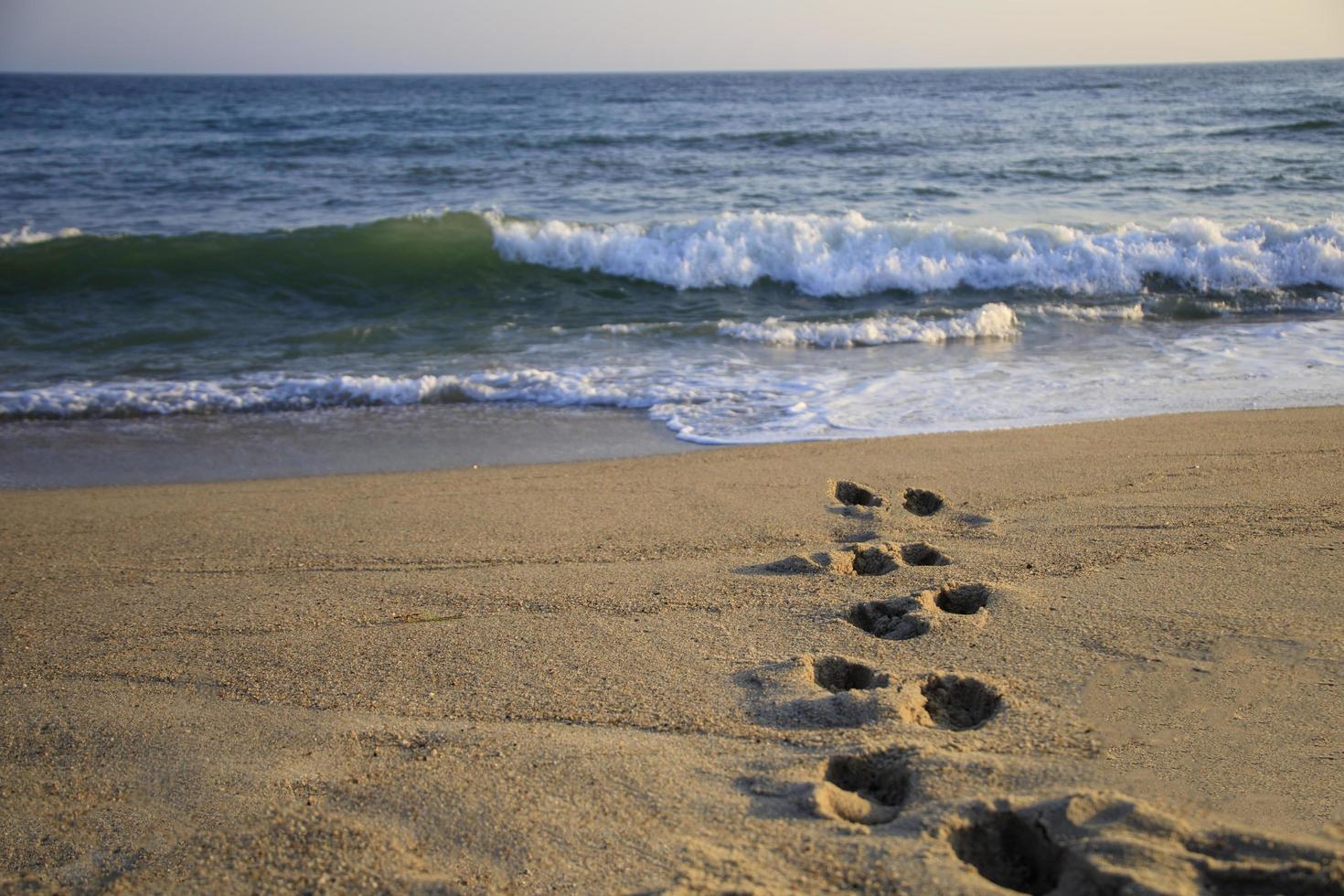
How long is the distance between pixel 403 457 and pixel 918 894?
4.33 metres

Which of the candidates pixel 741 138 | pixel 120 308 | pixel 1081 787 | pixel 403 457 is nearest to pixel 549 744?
pixel 1081 787

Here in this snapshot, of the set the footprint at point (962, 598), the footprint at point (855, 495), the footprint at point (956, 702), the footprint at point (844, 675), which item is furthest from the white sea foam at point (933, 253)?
the footprint at point (956, 702)

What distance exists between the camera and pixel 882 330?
8.12 meters

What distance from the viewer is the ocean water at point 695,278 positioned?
6586 mm

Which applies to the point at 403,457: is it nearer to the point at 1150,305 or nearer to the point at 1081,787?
the point at 1081,787

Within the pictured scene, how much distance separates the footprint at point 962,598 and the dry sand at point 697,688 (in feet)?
0.04

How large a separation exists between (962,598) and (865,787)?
3.81 feet

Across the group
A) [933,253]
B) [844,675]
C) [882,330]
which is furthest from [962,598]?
[933,253]

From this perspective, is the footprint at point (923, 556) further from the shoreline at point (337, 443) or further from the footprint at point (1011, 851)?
the shoreline at point (337, 443)

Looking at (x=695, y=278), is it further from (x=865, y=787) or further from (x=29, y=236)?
(x=865, y=787)

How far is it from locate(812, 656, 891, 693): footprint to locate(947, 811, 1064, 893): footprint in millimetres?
664

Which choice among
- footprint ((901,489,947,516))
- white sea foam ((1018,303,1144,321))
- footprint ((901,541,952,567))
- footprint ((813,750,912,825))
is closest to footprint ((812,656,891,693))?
footprint ((813,750,912,825))

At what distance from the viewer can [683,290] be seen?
10.4 meters

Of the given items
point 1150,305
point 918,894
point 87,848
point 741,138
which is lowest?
point 87,848
